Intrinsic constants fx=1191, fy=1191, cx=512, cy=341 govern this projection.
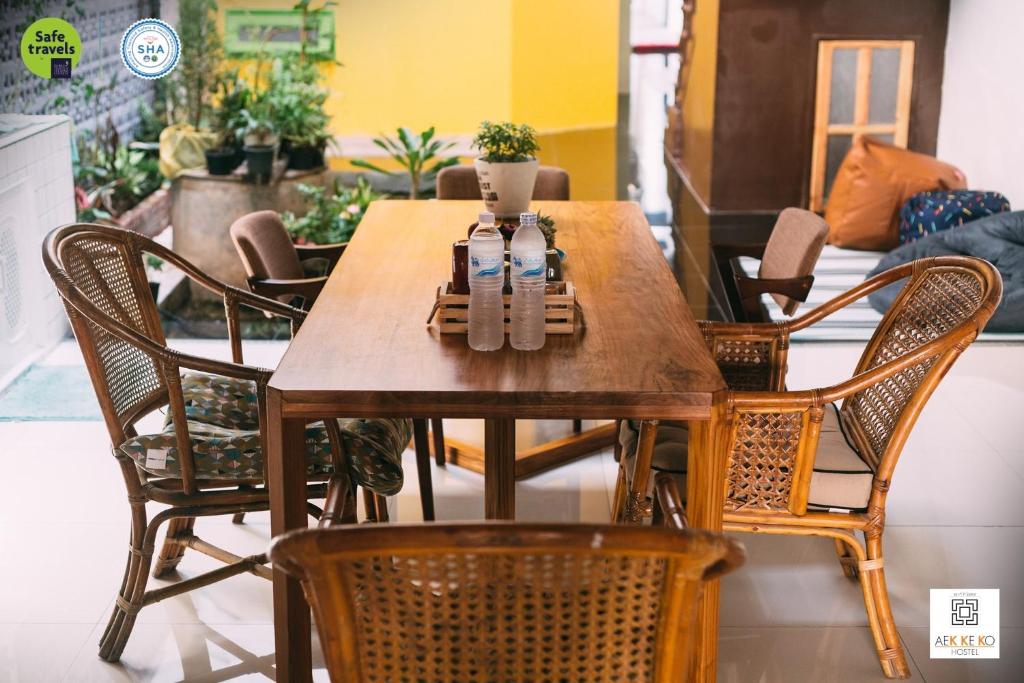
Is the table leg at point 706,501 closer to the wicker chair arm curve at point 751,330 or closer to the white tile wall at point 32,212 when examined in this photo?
the wicker chair arm curve at point 751,330

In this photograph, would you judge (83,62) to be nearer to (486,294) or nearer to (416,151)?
(416,151)

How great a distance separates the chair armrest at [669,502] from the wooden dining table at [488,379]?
13 centimetres

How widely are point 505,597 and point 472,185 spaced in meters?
3.12

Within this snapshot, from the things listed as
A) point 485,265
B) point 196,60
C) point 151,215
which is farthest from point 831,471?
point 151,215

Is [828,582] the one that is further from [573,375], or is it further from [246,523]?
[246,523]

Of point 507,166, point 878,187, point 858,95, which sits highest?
point 858,95

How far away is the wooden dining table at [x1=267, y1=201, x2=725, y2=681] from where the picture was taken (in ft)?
7.29

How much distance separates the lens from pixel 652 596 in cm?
160

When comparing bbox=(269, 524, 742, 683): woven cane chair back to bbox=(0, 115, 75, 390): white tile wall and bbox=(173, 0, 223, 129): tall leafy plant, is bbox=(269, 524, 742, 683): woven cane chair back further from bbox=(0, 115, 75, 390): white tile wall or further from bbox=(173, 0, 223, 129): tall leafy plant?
bbox=(173, 0, 223, 129): tall leafy plant

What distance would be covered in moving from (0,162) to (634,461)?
3.01 m

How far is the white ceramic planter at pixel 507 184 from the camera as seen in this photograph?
3734mm

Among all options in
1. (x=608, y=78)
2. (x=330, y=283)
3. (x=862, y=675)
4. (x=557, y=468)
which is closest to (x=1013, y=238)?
(x=608, y=78)

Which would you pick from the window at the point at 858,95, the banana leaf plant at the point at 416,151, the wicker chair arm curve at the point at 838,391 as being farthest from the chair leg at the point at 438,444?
the window at the point at 858,95

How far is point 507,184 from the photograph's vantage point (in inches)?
148
